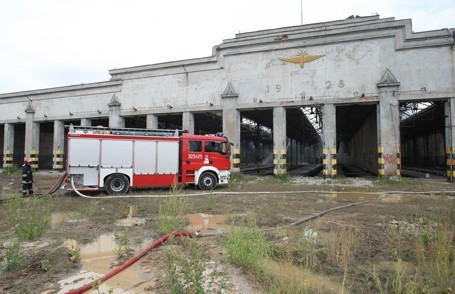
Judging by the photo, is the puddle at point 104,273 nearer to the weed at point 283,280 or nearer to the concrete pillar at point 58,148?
the weed at point 283,280

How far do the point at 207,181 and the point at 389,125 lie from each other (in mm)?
11682

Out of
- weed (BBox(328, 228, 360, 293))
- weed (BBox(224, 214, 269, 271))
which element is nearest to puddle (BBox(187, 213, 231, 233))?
weed (BBox(224, 214, 269, 271))

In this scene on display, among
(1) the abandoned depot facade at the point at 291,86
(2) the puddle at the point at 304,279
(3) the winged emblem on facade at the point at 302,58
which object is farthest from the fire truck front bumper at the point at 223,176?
(2) the puddle at the point at 304,279

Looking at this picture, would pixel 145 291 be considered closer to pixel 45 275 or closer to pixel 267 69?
pixel 45 275

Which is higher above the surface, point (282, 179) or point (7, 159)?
point (7, 159)

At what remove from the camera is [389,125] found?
54.1 feet

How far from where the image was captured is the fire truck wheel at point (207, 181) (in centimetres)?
1351

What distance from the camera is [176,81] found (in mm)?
21125

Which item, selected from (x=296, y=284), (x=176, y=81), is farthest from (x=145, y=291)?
(x=176, y=81)

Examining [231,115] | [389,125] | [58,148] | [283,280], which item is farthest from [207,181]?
[58,148]

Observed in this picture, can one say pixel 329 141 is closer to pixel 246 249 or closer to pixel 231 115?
pixel 231 115

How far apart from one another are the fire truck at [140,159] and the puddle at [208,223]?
398 cm

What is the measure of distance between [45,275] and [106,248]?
4.14 ft

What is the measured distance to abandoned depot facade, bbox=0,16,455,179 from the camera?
1622 cm
